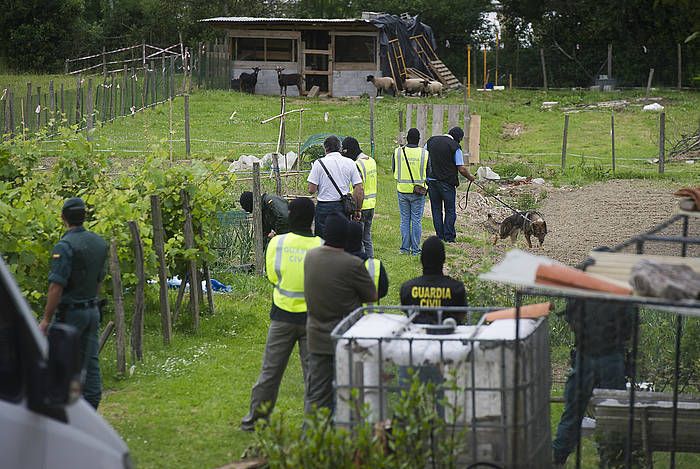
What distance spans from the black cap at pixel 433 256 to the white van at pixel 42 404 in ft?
10.8

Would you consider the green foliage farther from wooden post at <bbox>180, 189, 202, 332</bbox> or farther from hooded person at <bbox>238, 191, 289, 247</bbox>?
hooded person at <bbox>238, 191, 289, 247</bbox>

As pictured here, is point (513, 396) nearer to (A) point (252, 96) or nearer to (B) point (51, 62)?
(A) point (252, 96)

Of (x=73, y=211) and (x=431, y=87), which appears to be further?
(x=431, y=87)

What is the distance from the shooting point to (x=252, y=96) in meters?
40.4

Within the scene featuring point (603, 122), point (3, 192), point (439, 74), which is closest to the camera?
point (3, 192)

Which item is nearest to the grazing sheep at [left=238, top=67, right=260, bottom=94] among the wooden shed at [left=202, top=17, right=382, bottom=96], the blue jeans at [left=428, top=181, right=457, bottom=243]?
the wooden shed at [left=202, top=17, right=382, bottom=96]

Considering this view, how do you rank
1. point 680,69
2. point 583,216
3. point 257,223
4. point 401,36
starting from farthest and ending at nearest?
point 680,69 → point 401,36 → point 583,216 → point 257,223

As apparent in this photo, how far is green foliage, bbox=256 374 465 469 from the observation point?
5.72 meters

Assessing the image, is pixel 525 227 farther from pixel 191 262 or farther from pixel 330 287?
pixel 330 287

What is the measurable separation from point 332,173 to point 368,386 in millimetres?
6951

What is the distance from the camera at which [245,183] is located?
20.7m

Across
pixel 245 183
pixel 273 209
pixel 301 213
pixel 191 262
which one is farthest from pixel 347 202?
pixel 245 183

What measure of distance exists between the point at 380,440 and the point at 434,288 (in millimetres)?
1934

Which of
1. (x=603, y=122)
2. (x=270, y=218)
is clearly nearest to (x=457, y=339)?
(x=270, y=218)
